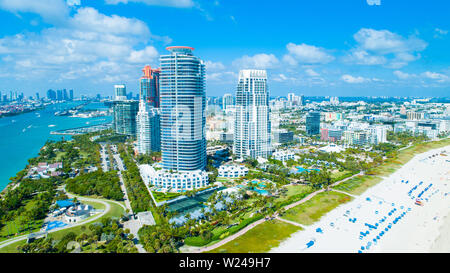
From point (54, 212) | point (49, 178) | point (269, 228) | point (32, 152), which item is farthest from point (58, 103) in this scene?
point (269, 228)

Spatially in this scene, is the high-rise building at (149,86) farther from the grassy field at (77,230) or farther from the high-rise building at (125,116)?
the grassy field at (77,230)

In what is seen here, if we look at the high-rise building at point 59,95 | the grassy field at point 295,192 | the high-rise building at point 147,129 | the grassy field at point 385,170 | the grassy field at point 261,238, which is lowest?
the grassy field at point 261,238

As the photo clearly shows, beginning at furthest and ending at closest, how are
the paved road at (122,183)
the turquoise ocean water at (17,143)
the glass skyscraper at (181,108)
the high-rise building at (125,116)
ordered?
1. the high-rise building at (125,116)
2. the turquoise ocean water at (17,143)
3. the glass skyscraper at (181,108)
4. the paved road at (122,183)

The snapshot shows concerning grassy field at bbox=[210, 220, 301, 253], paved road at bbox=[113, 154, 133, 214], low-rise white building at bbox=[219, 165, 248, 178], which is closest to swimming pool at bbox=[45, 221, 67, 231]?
paved road at bbox=[113, 154, 133, 214]

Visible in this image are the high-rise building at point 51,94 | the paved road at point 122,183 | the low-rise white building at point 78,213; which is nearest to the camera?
the low-rise white building at point 78,213

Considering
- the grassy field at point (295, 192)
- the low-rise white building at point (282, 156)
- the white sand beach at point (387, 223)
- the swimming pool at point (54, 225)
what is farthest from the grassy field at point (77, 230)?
the low-rise white building at point (282, 156)

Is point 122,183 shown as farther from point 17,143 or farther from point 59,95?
point 59,95
